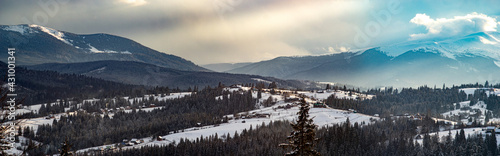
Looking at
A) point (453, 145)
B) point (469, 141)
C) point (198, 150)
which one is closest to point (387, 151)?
point (453, 145)

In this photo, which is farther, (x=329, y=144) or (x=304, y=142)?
(x=329, y=144)

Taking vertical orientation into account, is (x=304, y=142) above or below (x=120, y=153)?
above

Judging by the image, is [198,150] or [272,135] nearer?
[198,150]

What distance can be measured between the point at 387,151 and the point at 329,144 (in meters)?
28.5

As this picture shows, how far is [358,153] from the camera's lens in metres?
161

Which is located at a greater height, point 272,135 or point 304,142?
point 304,142

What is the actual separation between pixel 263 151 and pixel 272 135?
2466 centimetres

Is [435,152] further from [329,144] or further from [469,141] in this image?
[329,144]

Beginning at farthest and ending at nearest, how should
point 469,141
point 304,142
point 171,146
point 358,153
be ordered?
point 469,141, point 171,146, point 358,153, point 304,142

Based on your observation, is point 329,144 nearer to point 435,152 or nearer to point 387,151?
point 387,151

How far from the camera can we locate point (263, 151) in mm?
162375

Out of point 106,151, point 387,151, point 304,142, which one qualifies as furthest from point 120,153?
point 304,142

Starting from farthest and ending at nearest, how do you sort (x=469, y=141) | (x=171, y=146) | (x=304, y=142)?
(x=469, y=141)
(x=171, y=146)
(x=304, y=142)

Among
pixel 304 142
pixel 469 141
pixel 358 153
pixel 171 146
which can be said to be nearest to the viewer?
pixel 304 142
